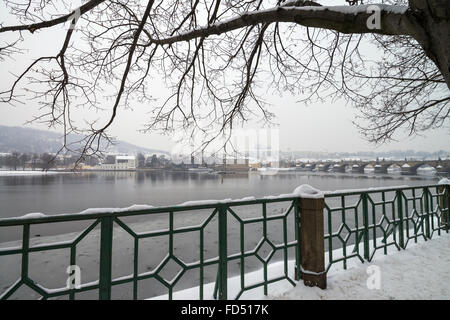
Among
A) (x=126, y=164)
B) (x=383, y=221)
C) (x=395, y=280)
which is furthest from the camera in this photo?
(x=126, y=164)

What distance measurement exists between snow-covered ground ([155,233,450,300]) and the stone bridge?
7262cm

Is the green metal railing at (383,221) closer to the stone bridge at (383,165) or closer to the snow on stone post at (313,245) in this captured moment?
the snow on stone post at (313,245)

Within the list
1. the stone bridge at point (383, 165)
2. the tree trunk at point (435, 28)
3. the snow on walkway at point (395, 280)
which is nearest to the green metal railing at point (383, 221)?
the snow on walkway at point (395, 280)

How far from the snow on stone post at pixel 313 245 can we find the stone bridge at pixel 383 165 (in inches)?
2929

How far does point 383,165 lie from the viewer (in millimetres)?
80562

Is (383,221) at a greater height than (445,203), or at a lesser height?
lesser

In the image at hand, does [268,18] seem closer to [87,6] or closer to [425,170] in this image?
[87,6]

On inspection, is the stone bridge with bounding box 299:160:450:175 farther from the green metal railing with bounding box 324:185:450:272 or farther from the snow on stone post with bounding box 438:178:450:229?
the green metal railing with bounding box 324:185:450:272

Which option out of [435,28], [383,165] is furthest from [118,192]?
[383,165]

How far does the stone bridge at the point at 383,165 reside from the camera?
60.5 meters

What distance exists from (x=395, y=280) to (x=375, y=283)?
36cm

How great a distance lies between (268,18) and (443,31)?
1890 millimetres

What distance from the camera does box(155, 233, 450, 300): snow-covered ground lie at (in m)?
2.84

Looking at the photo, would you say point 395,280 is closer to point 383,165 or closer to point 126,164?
point 383,165
